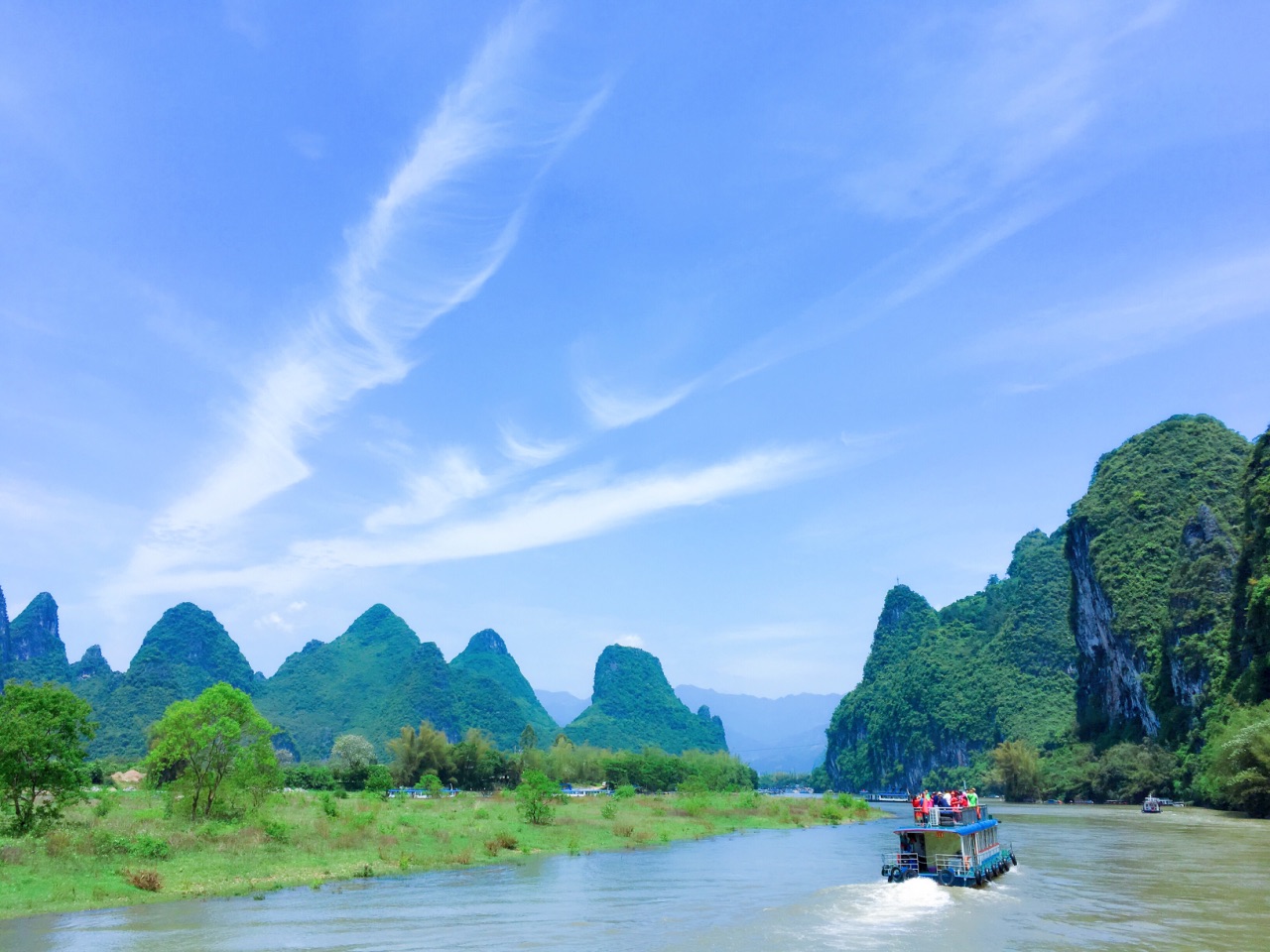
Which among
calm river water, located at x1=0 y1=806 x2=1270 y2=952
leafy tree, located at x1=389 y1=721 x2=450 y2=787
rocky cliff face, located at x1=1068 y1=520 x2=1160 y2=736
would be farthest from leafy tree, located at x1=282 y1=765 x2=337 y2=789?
rocky cliff face, located at x1=1068 y1=520 x2=1160 y2=736

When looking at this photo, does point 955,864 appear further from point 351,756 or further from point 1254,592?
point 351,756

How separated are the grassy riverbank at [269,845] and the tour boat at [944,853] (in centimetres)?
1825

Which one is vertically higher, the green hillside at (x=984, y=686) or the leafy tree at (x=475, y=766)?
the green hillside at (x=984, y=686)

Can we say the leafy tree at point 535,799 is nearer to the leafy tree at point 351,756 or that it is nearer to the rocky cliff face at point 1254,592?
the leafy tree at point 351,756

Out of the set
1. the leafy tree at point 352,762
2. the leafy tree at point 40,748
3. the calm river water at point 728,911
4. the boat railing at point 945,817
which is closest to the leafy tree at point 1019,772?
the calm river water at point 728,911

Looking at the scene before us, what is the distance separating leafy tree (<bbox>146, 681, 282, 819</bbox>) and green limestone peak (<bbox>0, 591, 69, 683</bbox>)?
14914 centimetres

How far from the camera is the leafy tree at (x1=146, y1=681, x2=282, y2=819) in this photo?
39.9 m

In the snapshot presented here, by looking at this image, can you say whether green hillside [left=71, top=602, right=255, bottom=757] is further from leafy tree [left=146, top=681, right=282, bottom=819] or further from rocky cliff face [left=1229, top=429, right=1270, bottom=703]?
rocky cliff face [left=1229, top=429, right=1270, bottom=703]

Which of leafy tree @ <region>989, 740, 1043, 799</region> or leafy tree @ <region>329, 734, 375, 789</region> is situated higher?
leafy tree @ <region>329, 734, 375, 789</region>

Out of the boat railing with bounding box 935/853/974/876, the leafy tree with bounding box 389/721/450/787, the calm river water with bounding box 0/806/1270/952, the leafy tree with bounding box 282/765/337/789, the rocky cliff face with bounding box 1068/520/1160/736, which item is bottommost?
the calm river water with bounding box 0/806/1270/952

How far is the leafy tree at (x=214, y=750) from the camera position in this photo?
39.9 metres

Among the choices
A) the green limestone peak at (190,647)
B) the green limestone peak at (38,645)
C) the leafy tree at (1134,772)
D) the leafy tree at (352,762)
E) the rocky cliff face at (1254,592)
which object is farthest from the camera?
the green limestone peak at (190,647)

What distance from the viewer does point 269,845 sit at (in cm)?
3625

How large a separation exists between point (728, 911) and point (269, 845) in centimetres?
1996
